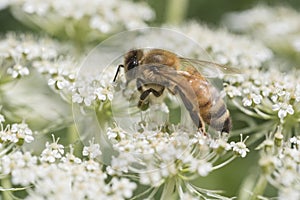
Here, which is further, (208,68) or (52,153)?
(208,68)

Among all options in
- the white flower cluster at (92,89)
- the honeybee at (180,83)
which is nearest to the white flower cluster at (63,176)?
the white flower cluster at (92,89)

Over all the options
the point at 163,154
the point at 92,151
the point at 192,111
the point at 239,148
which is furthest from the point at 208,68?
the point at 92,151

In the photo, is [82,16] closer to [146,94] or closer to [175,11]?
[175,11]

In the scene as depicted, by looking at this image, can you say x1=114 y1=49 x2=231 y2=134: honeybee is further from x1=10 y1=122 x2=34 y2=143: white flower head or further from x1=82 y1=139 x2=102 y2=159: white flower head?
x1=10 y1=122 x2=34 y2=143: white flower head

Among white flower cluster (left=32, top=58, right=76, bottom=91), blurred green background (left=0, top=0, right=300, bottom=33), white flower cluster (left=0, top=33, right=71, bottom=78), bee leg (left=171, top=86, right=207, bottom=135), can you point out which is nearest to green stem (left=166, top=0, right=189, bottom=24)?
blurred green background (left=0, top=0, right=300, bottom=33)

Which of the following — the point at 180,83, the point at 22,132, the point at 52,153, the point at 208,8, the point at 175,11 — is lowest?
the point at 52,153

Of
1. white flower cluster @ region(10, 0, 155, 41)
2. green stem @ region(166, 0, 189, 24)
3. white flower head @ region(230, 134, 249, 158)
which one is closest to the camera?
white flower head @ region(230, 134, 249, 158)
